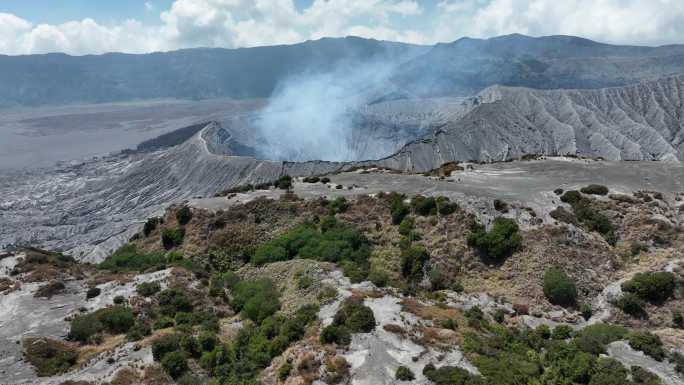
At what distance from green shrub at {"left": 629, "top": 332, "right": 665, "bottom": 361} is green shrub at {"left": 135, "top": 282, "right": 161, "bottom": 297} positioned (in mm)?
27987

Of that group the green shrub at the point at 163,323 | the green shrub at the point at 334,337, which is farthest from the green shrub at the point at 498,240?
the green shrub at the point at 163,323

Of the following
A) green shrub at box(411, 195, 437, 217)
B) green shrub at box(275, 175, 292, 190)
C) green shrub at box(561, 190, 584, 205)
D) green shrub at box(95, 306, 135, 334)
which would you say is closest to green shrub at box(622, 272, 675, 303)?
green shrub at box(561, 190, 584, 205)

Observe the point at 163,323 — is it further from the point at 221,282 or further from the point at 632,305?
the point at 632,305

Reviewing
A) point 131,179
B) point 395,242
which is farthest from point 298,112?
point 395,242

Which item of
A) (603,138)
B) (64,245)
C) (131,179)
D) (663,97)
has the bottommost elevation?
(64,245)

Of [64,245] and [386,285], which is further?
[64,245]

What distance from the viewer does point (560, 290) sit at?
29203 millimetres

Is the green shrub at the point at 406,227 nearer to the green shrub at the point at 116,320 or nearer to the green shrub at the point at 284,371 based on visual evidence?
the green shrub at the point at 284,371

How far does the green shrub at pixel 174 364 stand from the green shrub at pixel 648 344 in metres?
21.6

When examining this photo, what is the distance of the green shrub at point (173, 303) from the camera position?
29.5 m

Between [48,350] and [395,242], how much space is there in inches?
943

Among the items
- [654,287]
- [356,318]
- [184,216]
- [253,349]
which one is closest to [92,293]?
[184,216]

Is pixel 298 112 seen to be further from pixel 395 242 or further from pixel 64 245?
pixel 395 242

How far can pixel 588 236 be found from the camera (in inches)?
1351
